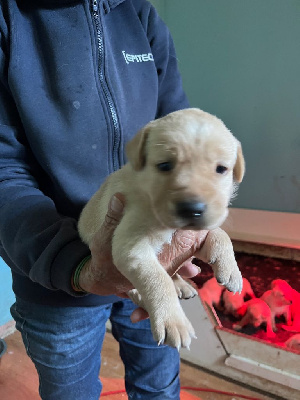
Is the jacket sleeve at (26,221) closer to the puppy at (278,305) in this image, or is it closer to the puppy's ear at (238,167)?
the puppy's ear at (238,167)

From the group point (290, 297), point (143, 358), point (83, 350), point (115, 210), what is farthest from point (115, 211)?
point (290, 297)

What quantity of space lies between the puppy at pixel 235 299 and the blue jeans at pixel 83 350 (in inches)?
31.9

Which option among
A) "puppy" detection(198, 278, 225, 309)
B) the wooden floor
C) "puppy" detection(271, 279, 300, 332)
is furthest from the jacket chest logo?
the wooden floor

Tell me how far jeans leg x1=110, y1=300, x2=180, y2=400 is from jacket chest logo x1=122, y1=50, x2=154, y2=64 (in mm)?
828

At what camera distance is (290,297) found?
212cm

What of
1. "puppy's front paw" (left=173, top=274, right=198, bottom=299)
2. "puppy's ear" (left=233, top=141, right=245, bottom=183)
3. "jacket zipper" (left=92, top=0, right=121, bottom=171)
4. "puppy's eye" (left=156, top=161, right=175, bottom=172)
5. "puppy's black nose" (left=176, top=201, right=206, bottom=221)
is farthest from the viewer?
"puppy's front paw" (left=173, top=274, right=198, bottom=299)

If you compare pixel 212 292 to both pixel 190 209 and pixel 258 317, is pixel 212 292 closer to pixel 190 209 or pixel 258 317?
pixel 258 317

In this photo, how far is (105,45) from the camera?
1.17 m

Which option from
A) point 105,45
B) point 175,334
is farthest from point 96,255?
point 105,45

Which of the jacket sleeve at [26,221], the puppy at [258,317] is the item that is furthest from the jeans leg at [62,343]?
the puppy at [258,317]

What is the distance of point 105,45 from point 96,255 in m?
0.65

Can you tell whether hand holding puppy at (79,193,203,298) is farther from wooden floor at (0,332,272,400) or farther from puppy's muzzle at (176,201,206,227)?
wooden floor at (0,332,272,400)

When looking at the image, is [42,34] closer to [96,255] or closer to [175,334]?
[96,255]

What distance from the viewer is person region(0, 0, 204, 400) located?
104 centimetres
